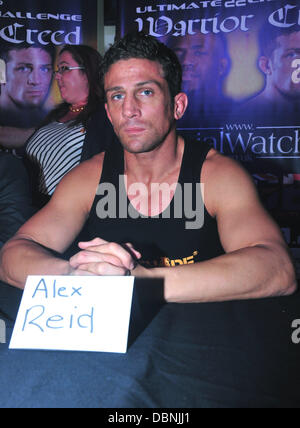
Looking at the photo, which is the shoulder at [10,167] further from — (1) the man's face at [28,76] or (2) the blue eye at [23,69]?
(2) the blue eye at [23,69]

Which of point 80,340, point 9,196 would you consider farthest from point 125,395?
point 9,196

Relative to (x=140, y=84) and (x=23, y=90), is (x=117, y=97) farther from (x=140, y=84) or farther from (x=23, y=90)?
(x=23, y=90)

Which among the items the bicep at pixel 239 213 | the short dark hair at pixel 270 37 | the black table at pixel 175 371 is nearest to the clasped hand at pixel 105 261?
the black table at pixel 175 371

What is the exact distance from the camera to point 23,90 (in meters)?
2.82

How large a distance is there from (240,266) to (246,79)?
6.85 feet

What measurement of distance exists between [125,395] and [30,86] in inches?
108

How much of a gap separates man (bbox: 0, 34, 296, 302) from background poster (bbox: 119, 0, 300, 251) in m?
1.43

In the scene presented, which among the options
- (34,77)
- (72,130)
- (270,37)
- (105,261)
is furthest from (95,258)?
(34,77)

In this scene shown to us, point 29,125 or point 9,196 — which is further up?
point 29,125

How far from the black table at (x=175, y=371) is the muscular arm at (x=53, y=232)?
23 centimetres

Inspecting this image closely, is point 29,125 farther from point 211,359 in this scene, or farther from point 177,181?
point 211,359

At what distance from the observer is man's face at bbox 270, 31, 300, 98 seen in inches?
98.0

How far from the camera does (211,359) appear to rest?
55 centimetres

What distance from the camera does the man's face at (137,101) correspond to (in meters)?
1.16
